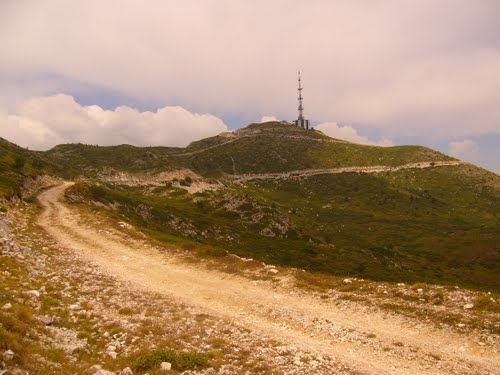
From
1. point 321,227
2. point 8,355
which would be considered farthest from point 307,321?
point 321,227

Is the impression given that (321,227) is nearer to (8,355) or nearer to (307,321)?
(307,321)

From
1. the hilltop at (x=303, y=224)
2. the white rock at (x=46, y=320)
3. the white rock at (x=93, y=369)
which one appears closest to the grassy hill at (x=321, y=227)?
the hilltop at (x=303, y=224)

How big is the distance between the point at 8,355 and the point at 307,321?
12494 mm

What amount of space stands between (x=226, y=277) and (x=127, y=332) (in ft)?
37.0

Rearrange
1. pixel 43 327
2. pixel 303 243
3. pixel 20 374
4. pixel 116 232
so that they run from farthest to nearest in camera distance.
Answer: pixel 303 243, pixel 116 232, pixel 43 327, pixel 20 374

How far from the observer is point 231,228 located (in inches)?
3455

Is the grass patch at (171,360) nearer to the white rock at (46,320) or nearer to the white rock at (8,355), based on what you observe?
the white rock at (8,355)

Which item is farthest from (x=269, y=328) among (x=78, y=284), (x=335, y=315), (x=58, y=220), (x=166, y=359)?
(x=58, y=220)

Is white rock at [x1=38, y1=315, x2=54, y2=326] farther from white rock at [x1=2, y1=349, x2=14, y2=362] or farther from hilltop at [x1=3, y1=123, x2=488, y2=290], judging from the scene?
hilltop at [x1=3, y1=123, x2=488, y2=290]

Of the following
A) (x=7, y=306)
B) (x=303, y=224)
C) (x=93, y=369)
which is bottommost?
(x=303, y=224)

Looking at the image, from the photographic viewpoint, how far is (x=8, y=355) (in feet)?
38.5

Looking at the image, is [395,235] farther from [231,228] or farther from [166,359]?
[166,359]

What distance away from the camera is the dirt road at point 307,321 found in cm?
1562

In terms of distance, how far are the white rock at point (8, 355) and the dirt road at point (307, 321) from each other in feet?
31.1
